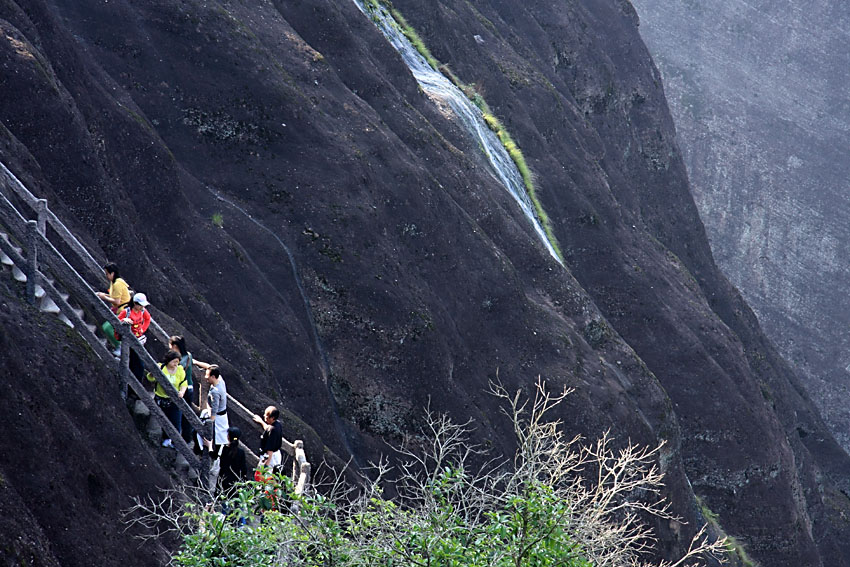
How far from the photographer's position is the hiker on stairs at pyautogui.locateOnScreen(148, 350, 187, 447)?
14.1 m

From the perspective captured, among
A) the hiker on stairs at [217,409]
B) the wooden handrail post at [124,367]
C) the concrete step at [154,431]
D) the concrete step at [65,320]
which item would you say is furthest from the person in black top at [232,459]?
the concrete step at [65,320]

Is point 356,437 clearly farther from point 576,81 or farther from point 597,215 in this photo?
point 576,81

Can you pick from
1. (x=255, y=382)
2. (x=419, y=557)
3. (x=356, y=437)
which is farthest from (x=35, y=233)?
(x=356, y=437)

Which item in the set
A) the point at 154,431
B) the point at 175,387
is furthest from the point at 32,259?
the point at 154,431

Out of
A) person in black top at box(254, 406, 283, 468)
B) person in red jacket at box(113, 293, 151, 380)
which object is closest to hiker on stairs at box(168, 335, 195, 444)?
person in red jacket at box(113, 293, 151, 380)

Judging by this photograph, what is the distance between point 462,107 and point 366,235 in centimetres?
1481

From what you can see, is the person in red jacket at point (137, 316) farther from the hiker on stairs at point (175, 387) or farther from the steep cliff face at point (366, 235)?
the steep cliff face at point (366, 235)

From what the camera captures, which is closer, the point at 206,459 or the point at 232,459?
the point at 206,459

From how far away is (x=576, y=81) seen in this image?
5641 cm

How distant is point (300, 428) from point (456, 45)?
28.7 meters

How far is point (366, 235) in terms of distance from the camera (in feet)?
92.1

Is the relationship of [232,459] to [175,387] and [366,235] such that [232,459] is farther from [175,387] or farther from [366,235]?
[366,235]

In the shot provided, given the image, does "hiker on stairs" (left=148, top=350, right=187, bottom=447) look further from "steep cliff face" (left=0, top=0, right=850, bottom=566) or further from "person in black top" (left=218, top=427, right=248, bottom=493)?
"steep cliff face" (left=0, top=0, right=850, bottom=566)

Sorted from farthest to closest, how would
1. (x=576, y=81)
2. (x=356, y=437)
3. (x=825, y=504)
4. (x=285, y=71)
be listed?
1. (x=576, y=81)
2. (x=825, y=504)
3. (x=285, y=71)
4. (x=356, y=437)
